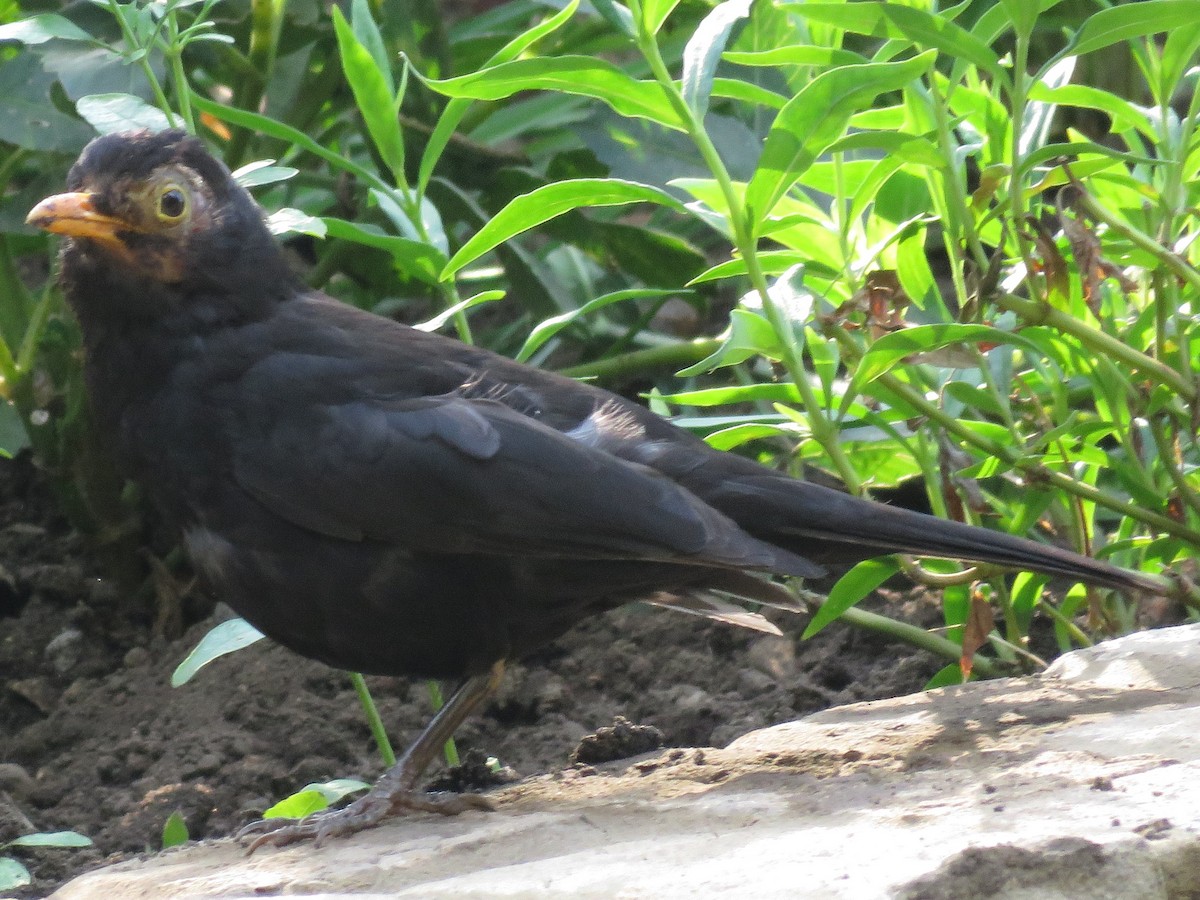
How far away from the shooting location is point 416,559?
2.79m

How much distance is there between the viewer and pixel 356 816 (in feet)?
8.80

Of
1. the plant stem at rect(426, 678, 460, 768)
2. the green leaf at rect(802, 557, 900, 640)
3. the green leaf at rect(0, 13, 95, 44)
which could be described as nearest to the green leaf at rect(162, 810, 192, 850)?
Answer: the plant stem at rect(426, 678, 460, 768)

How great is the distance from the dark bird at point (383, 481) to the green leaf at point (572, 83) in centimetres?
56

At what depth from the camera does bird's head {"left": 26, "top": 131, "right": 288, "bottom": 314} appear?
290 centimetres

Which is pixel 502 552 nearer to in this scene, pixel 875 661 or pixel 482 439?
pixel 482 439

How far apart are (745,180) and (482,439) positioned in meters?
1.64

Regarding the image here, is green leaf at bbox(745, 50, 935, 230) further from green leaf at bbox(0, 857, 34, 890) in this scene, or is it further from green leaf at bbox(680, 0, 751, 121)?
green leaf at bbox(0, 857, 34, 890)

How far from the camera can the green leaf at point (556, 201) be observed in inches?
112

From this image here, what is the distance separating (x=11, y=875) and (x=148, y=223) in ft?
4.14

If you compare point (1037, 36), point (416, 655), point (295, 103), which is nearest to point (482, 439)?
point (416, 655)

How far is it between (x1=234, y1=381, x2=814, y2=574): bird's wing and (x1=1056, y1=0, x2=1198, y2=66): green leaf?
1.11m

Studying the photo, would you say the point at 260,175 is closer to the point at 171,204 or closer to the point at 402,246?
the point at 171,204

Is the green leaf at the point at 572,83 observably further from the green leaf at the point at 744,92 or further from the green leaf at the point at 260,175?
the green leaf at the point at 260,175

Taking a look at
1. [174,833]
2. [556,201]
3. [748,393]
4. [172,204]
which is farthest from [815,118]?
[174,833]
